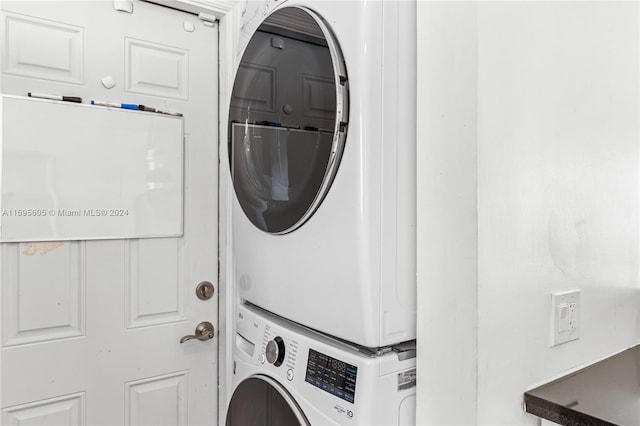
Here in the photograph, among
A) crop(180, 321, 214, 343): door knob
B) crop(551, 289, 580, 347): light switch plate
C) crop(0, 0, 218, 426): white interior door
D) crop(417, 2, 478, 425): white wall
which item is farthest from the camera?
crop(180, 321, 214, 343): door knob

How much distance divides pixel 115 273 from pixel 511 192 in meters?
1.25

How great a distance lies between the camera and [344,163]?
0.92 m

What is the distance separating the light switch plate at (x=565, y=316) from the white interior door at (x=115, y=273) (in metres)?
1.16

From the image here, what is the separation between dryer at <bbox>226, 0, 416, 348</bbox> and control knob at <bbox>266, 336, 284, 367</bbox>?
0.08 meters

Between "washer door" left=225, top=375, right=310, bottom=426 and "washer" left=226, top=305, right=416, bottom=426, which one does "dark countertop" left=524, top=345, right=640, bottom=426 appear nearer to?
"washer" left=226, top=305, right=416, bottom=426

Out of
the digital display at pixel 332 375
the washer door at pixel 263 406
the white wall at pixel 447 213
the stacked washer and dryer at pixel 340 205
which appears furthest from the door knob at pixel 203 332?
the white wall at pixel 447 213

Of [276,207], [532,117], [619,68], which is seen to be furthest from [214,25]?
[619,68]

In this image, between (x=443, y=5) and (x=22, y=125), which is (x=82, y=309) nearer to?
(x=22, y=125)

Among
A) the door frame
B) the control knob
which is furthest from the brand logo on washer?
the door frame

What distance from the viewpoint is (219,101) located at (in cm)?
165

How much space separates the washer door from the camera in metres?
1.05

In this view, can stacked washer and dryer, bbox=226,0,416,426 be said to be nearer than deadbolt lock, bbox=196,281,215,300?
Yes

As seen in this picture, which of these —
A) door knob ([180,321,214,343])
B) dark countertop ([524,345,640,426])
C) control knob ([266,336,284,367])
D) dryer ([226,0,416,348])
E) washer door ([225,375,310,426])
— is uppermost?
dryer ([226,0,416,348])

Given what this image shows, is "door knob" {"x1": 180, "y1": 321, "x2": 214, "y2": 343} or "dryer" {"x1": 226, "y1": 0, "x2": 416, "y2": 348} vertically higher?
"dryer" {"x1": 226, "y1": 0, "x2": 416, "y2": 348}
